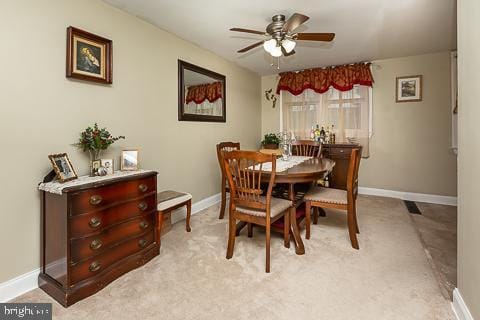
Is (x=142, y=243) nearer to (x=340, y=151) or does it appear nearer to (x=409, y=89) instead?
(x=340, y=151)

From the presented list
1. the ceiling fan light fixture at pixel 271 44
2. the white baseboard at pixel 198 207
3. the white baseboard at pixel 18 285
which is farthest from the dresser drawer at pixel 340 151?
the white baseboard at pixel 18 285

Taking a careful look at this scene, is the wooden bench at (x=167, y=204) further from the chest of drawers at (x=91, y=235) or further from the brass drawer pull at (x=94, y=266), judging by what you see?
the brass drawer pull at (x=94, y=266)

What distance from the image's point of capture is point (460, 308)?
1474mm

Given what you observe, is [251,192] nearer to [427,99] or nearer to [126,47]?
[126,47]

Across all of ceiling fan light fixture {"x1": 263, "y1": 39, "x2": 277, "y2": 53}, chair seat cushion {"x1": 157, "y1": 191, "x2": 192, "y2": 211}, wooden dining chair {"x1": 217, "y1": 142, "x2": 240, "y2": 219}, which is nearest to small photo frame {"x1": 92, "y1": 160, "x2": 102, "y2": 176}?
chair seat cushion {"x1": 157, "y1": 191, "x2": 192, "y2": 211}

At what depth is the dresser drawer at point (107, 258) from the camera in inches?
67.4

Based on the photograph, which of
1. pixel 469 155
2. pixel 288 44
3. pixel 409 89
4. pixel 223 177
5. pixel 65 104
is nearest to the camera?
pixel 469 155

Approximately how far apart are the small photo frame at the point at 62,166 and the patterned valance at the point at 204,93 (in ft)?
5.59

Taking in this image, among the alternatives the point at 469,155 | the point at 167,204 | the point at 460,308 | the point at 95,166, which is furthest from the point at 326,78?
the point at 95,166

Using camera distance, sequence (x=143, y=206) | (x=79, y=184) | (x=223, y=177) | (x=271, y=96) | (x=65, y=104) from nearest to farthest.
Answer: (x=79, y=184) → (x=65, y=104) → (x=143, y=206) → (x=223, y=177) → (x=271, y=96)

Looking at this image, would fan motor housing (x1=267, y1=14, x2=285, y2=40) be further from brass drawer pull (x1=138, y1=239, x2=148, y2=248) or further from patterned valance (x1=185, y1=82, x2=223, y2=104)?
brass drawer pull (x1=138, y1=239, x2=148, y2=248)

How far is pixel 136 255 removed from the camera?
82.7 inches

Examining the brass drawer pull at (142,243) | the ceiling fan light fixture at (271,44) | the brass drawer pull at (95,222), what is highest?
the ceiling fan light fixture at (271,44)

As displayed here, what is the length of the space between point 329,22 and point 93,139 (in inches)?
104
